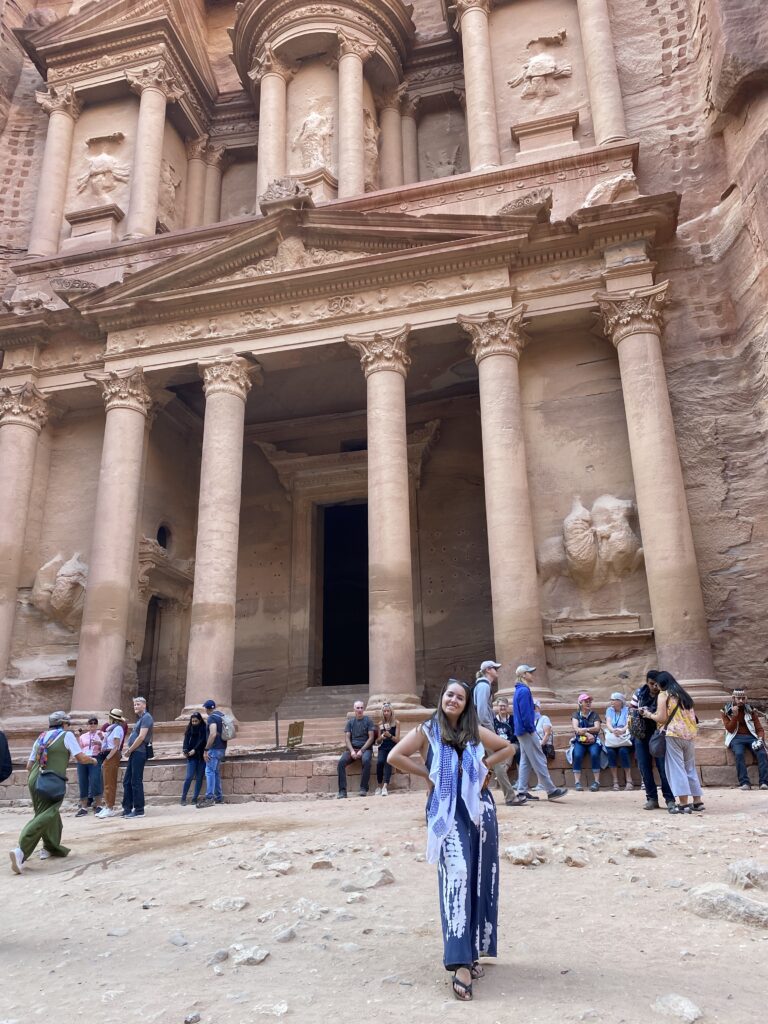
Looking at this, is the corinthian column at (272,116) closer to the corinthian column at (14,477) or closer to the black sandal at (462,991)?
the corinthian column at (14,477)

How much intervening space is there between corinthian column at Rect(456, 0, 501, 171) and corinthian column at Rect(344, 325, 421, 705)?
6.02m

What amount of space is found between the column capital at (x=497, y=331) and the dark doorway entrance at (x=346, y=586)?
7983mm

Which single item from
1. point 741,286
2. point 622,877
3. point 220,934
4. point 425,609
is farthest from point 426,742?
point 425,609

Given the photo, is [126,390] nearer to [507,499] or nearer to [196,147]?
[507,499]

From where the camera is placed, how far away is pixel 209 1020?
135 inches

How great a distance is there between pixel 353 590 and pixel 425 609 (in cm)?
385

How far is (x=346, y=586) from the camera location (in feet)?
76.4

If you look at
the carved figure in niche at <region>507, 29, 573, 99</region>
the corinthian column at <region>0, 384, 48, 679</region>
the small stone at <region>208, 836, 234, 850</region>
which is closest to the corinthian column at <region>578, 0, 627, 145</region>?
the carved figure in niche at <region>507, 29, 573, 99</region>

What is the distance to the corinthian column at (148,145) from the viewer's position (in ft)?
71.2

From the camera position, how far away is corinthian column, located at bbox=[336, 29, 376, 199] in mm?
20750

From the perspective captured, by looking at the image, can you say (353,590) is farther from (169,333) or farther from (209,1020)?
(209,1020)

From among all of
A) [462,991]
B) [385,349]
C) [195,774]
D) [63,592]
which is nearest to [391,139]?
[385,349]

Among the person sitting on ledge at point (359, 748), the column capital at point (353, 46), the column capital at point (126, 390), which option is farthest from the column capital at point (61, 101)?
the person sitting on ledge at point (359, 748)

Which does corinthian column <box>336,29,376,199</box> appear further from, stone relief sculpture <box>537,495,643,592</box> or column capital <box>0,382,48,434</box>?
stone relief sculpture <box>537,495,643,592</box>
